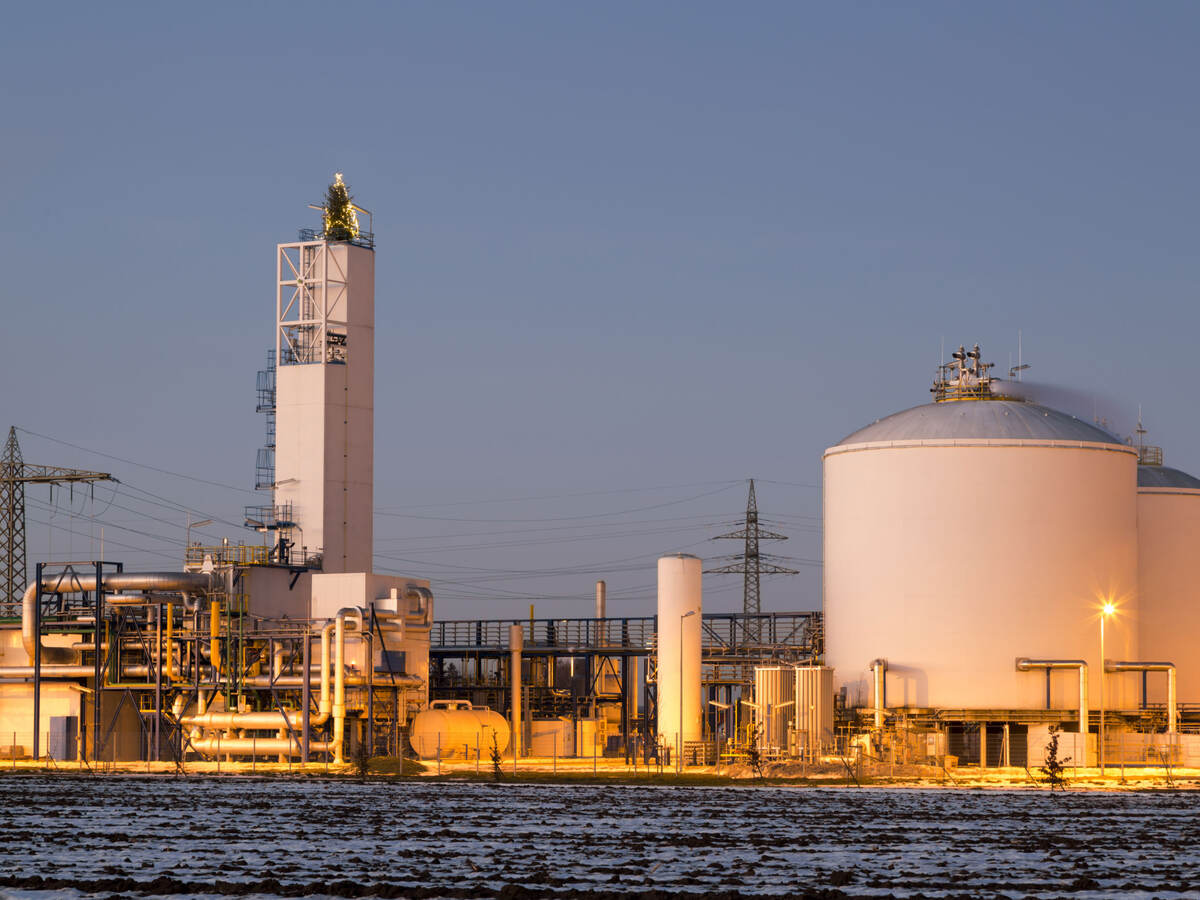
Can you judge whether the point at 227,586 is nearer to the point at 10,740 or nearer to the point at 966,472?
the point at 10,740

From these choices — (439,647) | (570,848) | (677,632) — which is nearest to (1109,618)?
(677,632)

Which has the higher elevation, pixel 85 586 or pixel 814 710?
pixel 85 586

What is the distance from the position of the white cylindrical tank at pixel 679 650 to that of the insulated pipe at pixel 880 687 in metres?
6.03

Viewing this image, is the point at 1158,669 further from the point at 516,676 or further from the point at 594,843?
the point at 594,843

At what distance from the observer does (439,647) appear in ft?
270

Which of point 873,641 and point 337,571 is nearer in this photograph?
point 873,641

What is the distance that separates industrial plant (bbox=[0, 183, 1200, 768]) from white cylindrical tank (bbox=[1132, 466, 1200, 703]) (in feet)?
0.28

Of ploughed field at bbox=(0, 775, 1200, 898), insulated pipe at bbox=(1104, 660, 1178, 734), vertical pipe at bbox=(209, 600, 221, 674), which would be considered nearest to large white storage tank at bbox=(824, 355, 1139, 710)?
insulated pipe at bbox=(1104, 660, 1178, 734)

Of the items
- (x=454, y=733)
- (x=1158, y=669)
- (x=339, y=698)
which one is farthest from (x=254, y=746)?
(x=1158, y=669)

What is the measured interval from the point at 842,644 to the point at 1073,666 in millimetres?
8073

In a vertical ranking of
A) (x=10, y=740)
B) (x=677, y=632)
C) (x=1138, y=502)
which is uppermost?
(x=1138, y=502)

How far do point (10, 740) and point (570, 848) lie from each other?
45.8 meters

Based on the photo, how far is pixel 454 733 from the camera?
67.7m

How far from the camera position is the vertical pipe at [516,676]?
73812mm
